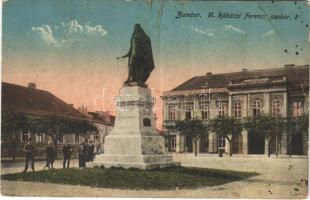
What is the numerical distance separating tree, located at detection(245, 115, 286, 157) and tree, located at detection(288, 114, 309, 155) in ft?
0.67

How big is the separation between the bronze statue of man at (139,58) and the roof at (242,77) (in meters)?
0.76

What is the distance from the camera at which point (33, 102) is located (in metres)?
11.5

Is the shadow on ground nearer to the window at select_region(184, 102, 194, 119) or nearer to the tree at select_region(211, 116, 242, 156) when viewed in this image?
the tree at select_region(211, 116, 242, 156)

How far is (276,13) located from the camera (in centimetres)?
1049

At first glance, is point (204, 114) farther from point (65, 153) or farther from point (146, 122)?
point (65, 153)

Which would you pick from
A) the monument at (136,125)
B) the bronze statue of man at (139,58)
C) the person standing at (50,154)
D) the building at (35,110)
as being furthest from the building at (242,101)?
the person standing at (50,154)

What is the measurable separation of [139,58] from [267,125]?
326 cm

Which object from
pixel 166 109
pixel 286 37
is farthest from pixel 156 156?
pixel 286 37

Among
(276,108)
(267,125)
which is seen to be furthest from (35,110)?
(276,108)

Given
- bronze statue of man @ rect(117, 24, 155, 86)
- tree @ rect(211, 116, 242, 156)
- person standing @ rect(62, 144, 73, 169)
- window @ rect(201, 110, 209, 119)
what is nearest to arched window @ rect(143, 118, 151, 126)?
bronze statue of man @ rect(117, 24, 155, 86)

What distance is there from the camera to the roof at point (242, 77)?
428 inches

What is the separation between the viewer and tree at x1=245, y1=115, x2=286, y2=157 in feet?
37.7

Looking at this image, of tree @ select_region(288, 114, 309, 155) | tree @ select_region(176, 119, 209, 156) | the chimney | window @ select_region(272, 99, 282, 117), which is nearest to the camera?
tree @ select_region(288, 114, 309, 155)

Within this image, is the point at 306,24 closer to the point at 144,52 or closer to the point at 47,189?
the point at 144,52
